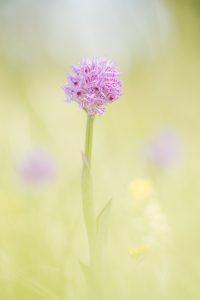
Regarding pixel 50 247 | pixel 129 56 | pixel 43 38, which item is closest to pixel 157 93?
pixel 129 56

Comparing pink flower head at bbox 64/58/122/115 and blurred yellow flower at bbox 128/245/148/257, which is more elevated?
pink flower head at bbox 64/58/122/115

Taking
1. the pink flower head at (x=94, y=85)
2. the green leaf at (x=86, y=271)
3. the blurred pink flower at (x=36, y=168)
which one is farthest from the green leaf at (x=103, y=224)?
the blurred pink flower at (x=36, y=168)

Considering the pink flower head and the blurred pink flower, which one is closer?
the pink flower head

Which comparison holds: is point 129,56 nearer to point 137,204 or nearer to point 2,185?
point 2,185

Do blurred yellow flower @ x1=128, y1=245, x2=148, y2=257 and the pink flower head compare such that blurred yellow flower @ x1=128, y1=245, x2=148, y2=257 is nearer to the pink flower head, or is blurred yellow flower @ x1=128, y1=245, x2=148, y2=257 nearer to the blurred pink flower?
the pink flower head

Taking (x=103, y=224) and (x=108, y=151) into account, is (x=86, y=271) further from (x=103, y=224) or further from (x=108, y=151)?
(x=108, y=151)

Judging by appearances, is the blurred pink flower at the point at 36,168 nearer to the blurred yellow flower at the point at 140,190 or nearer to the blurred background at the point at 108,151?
the blurred background at the point at 108,151

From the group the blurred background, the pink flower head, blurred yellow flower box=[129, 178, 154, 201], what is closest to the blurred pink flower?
the blurred background
